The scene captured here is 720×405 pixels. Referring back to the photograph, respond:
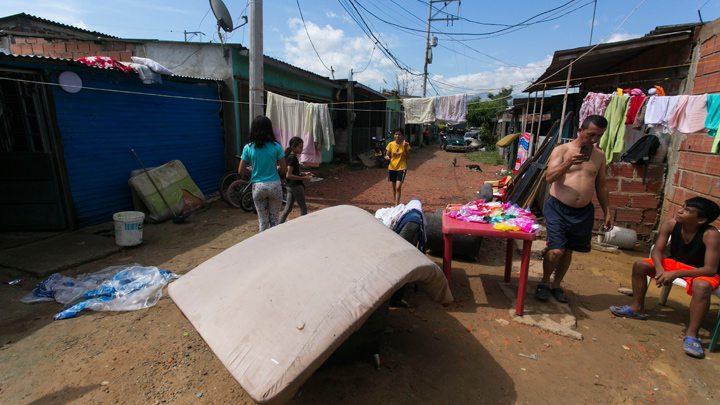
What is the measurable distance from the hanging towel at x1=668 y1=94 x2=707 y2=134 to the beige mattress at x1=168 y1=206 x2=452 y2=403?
14.1 ft

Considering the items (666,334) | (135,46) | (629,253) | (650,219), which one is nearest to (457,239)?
(666,334)

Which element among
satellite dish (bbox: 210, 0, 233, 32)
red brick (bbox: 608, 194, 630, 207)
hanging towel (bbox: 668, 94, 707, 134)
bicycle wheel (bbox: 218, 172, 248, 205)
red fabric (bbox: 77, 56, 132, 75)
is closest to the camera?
hanging towel (bbox: 668, 94, 707, 134)

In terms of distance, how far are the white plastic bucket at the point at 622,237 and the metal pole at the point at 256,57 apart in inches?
254

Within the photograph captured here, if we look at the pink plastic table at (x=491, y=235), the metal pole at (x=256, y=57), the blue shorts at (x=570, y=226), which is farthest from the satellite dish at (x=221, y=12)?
the blue shorts at (x=570, y=226)

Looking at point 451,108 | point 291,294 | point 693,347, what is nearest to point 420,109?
point 451,108

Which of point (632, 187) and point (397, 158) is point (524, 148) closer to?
point (632, 187)

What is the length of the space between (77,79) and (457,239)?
622 centimetres

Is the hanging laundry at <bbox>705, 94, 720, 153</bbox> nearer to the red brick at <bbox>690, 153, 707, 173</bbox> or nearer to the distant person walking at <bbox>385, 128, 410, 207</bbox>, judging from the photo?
the red brick at <bbox>690, 153, 707, 173</bbox>

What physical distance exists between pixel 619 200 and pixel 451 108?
4599 mm

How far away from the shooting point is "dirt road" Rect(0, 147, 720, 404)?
91.9 inches

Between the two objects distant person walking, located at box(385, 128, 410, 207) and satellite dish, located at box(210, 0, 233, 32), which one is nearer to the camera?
distant person walking, located at box(385, 128, 410, 207)

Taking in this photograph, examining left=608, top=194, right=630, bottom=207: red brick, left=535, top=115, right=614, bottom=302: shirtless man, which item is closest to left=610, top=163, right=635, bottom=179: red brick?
left=608, top=194, right=630, bottom=207: red brick

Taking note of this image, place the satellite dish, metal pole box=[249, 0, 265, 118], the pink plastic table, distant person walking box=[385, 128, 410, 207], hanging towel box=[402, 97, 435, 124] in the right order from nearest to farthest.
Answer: the pink plastic table < metal pole box=[249, 0, 265, 118] < distant person walking box=[385, 128, 410, 207] < the satellite dish < hanging towel box=[402, 97, 435, 124]

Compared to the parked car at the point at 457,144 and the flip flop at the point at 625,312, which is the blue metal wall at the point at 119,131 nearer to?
the flip flop at the point at 625,312
